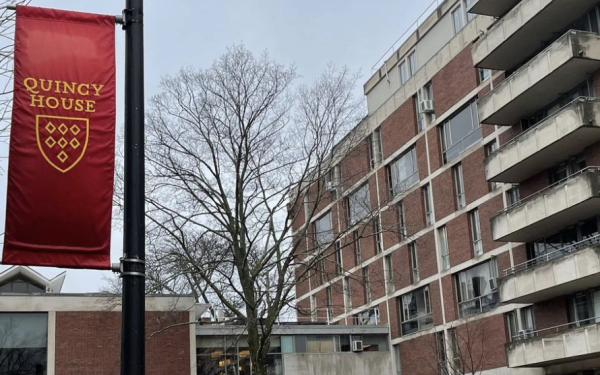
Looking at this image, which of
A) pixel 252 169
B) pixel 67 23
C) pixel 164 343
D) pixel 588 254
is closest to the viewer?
pixel 67 23

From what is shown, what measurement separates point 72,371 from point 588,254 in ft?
66.2

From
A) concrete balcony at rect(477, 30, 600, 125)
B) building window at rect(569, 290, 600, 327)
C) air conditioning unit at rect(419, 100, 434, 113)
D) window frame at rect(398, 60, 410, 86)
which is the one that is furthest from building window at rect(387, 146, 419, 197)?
building window at rect(569, 290, 600, 327)

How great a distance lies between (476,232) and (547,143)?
856 cm

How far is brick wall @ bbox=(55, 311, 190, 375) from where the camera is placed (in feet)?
107

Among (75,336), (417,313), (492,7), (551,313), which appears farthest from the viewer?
(417,313)

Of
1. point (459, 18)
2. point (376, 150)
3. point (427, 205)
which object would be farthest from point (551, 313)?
point (376, 150)

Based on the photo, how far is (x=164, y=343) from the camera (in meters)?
34.3

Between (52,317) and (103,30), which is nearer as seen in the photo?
(103,30)

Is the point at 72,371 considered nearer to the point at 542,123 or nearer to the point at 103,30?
the point at 542,123

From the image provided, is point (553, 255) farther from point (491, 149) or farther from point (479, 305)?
point (491, 149)

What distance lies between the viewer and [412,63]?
46.9 metres

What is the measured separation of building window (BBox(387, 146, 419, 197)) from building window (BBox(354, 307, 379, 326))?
25.8 feet

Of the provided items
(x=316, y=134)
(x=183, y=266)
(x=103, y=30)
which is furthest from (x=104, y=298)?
(x=103, y=30)

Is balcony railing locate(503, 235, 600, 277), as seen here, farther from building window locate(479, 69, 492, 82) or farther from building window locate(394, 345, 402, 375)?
building window locate(394, 345, 402, 375)
